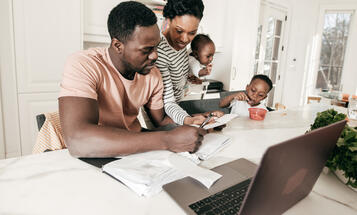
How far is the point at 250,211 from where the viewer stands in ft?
1.38

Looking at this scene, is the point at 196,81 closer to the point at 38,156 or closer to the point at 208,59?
the point at 208,59

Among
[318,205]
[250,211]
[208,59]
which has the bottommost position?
[318,205]

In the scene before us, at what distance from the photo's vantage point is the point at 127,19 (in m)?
0.97

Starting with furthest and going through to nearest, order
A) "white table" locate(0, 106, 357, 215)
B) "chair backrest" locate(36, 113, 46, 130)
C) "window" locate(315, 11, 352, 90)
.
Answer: "window" locate(315, 11, 352, 90) → "chair backrest" locate(36, 113, 46, 130) → "white table" locate(0, 106, 357, 215)

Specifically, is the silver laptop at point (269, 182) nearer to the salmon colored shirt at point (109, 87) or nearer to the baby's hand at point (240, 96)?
the salmon colored shirt at point (109, 87)

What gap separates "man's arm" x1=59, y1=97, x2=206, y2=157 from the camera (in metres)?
0.81

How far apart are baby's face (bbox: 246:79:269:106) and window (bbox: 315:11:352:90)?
3994mm

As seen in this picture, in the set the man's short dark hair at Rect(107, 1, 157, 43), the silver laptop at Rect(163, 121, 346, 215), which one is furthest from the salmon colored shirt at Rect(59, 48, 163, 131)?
the silver laptop at Rect(163, 121, 346, 215)

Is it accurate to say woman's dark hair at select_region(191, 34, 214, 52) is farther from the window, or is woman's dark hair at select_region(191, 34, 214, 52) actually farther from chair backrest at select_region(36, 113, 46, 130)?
the window

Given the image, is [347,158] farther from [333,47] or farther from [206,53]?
[333,47]

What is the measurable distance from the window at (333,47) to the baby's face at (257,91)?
399 cm

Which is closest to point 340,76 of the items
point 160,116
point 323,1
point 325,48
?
point 325,48

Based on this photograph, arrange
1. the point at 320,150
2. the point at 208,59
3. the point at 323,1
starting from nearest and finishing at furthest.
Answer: the point at 320,150
the point at 208,59
the point at 323,1

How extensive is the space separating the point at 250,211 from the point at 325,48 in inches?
226
